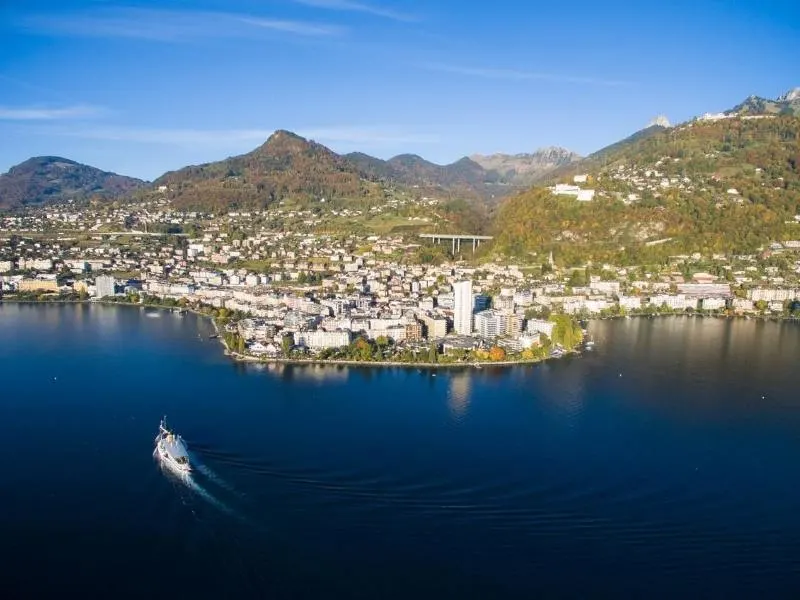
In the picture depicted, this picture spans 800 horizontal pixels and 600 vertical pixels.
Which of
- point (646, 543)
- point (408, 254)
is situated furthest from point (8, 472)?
point (408, 254)

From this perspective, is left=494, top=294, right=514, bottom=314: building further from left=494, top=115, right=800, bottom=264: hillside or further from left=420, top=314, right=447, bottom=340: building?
left=494, top=115, right=800, bottom=264: hillside

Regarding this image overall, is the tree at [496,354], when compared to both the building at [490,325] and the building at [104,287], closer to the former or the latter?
the building at [490,325]

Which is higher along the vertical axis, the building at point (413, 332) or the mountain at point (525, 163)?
the mountain at point (525, 163)

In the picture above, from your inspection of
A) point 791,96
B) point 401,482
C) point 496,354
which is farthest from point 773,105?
point 401,482

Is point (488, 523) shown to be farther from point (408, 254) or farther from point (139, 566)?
point (408, 254)

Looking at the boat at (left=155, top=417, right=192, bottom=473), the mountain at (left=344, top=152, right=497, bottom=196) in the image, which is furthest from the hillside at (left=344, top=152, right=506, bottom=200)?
the boat at (left=155, top=417, right=192, bottom=473)

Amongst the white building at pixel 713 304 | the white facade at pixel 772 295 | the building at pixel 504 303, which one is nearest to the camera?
the building at pixel 504 303

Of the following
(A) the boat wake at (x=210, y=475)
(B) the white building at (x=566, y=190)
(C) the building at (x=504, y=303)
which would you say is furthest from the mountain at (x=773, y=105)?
(A) the boat wake at (x=210, y=475)
